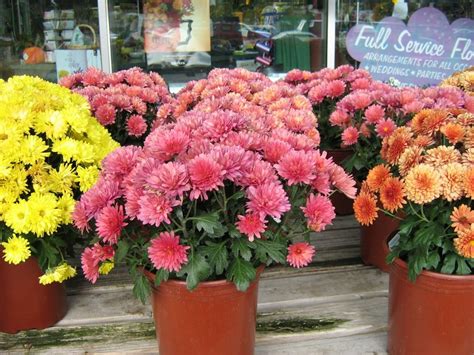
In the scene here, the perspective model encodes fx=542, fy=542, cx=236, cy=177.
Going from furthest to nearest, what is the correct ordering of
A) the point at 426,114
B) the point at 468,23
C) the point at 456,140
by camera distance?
the point at 468,23 → the point at 426,114 → the point at 456,140

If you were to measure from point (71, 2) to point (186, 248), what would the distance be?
3.65 m

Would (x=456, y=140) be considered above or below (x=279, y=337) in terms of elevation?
above

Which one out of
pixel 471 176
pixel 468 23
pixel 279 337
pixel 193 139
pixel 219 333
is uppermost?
pixel 468 23

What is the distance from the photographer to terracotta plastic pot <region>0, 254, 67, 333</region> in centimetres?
165

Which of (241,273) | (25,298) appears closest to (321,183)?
(241,273)

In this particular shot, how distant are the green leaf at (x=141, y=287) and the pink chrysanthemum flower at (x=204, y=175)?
29cm

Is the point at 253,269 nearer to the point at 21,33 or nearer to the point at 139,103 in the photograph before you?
the point at 139,103

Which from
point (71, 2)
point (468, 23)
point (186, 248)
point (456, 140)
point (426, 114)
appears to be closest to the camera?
point (186, 248)

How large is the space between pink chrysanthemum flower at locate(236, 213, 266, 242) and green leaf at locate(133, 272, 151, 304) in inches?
11.5

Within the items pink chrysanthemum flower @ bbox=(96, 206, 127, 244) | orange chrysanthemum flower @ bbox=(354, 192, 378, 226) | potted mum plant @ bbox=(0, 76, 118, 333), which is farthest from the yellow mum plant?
orange chrysanthemum flower @ bbox=(354, 192, 378, 226)

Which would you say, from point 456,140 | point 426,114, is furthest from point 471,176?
point 426,114

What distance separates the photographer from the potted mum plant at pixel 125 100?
2.15m

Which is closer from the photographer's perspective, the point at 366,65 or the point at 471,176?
the point at 471,176

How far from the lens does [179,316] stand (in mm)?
1334
